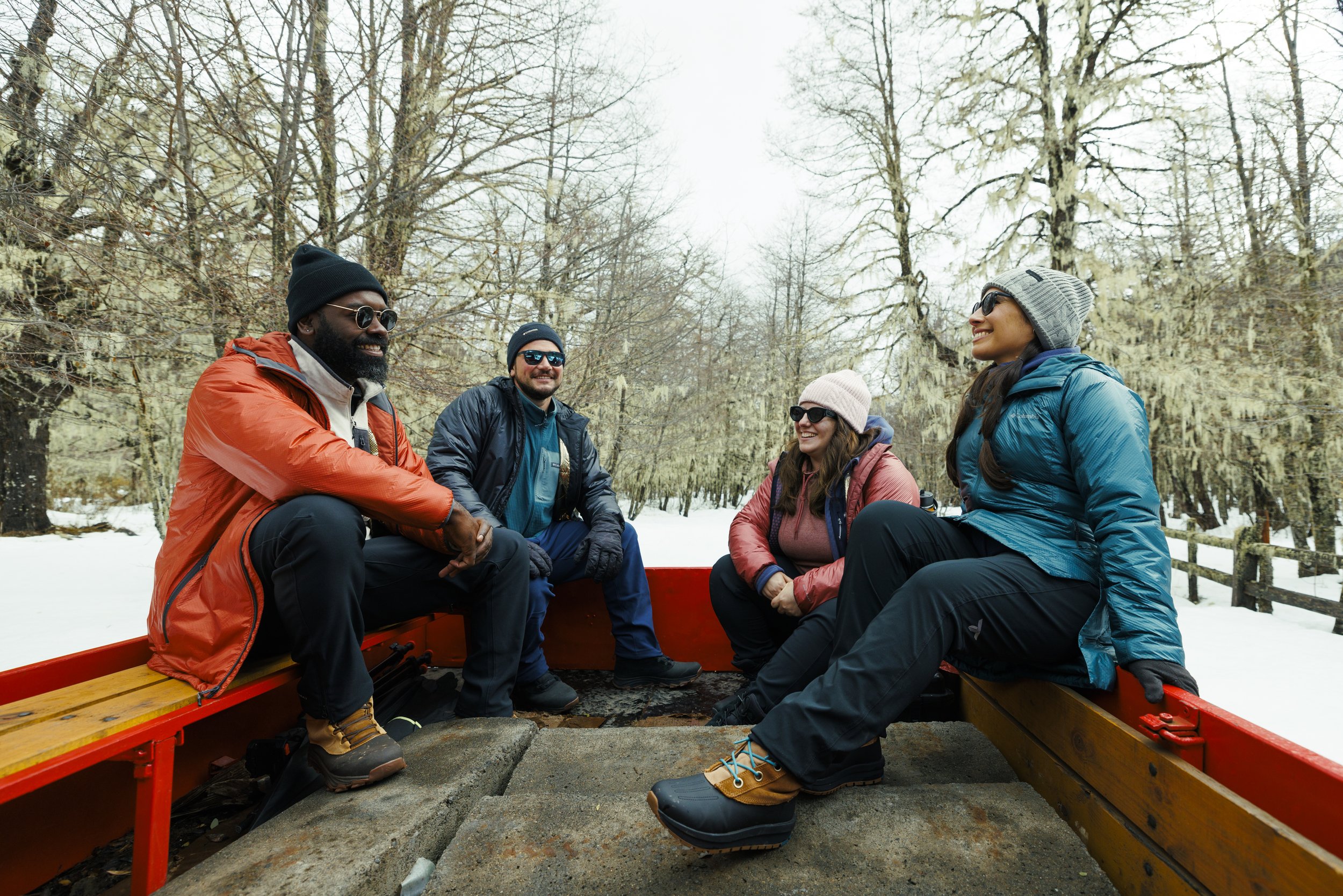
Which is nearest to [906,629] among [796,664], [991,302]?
[796,664]

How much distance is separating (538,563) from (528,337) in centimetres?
109

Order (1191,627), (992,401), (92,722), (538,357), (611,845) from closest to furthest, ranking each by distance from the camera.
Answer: (92,722) → (611,845) → (992,401) → (538,357) → (1191,627)

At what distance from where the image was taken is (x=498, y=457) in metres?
2.97

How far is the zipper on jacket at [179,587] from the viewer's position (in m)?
1.73

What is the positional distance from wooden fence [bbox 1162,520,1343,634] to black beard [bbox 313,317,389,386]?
11176mm

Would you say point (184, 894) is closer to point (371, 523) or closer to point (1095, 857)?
point (371, 523)

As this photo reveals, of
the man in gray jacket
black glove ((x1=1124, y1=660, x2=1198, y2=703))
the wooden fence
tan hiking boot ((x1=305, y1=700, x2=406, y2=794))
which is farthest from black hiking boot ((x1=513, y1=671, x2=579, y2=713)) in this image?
the wooden fence

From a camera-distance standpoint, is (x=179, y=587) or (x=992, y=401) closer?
(x=179, y=587)

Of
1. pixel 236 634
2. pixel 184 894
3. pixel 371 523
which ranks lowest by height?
pixel 184 894

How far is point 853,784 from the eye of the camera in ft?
5.68

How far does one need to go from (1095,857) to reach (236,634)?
6.46ft

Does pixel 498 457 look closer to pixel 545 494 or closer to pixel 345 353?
pixel 545 494

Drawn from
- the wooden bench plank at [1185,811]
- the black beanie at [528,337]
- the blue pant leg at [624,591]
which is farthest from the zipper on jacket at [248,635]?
the wooden bench plank at [1185,811]

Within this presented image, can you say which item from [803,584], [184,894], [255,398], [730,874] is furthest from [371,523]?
[730,874]
